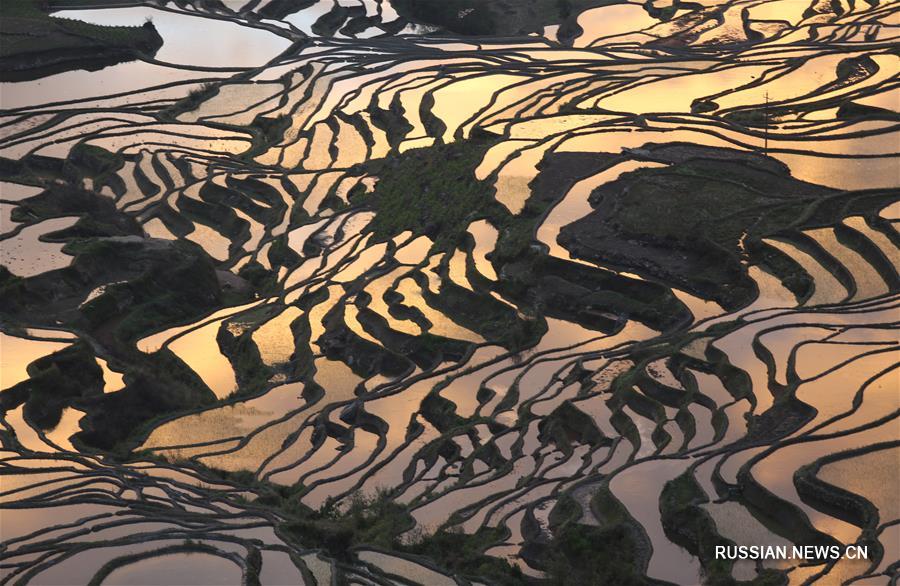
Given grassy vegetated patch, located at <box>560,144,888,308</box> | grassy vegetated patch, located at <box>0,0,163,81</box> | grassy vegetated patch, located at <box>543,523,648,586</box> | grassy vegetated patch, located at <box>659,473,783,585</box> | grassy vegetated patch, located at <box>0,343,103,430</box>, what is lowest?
grassy vegetated patch, located at <box>0,343,103,430</box>

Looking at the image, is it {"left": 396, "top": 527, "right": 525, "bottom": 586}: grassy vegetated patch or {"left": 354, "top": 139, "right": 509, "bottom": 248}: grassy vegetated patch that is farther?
{"left": 354, "top": 139, "right": 509, "bottom": 248}: grassy vegetated patch

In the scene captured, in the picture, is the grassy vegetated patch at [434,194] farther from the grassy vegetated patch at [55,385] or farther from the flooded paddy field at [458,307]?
the grassy vegetated patch at [55,385]

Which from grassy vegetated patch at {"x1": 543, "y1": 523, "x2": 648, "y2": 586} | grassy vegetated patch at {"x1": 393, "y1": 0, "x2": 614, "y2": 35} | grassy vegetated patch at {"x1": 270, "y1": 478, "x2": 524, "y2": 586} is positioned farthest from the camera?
grassy vegetated patch at {"x1": 393, "y1": 0, "x2": 614, "y2": 35}

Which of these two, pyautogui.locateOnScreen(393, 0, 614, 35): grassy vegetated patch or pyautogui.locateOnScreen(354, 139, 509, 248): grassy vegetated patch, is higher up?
pyautogui.locateOnScreen(393, 0, 614, 35): grassy vegetated patch

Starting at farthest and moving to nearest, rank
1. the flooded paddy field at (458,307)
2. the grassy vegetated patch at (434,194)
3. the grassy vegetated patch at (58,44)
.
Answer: the grassy vegetated patch at (58,44) < the grassy vegetated patch at (434,194) < the flooded paddy field at (458,307)

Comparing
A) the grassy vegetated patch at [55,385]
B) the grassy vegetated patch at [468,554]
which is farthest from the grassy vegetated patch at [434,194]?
the grassy vegetated patch at [468,554]

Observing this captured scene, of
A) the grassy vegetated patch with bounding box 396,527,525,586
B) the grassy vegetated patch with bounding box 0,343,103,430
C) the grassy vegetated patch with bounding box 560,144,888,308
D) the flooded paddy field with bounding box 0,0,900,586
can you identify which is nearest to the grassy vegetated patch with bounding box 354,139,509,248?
the flooded paddy field with bounding box 0,0,900,586

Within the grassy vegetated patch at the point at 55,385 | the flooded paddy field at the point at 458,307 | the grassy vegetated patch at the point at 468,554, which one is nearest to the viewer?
the grassy vegetated patch at the point at 468,554

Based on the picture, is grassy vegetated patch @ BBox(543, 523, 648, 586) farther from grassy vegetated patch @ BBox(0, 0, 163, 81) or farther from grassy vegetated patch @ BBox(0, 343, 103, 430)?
grassy vegetated patch @ BBox(0, 0, 163, 81)
